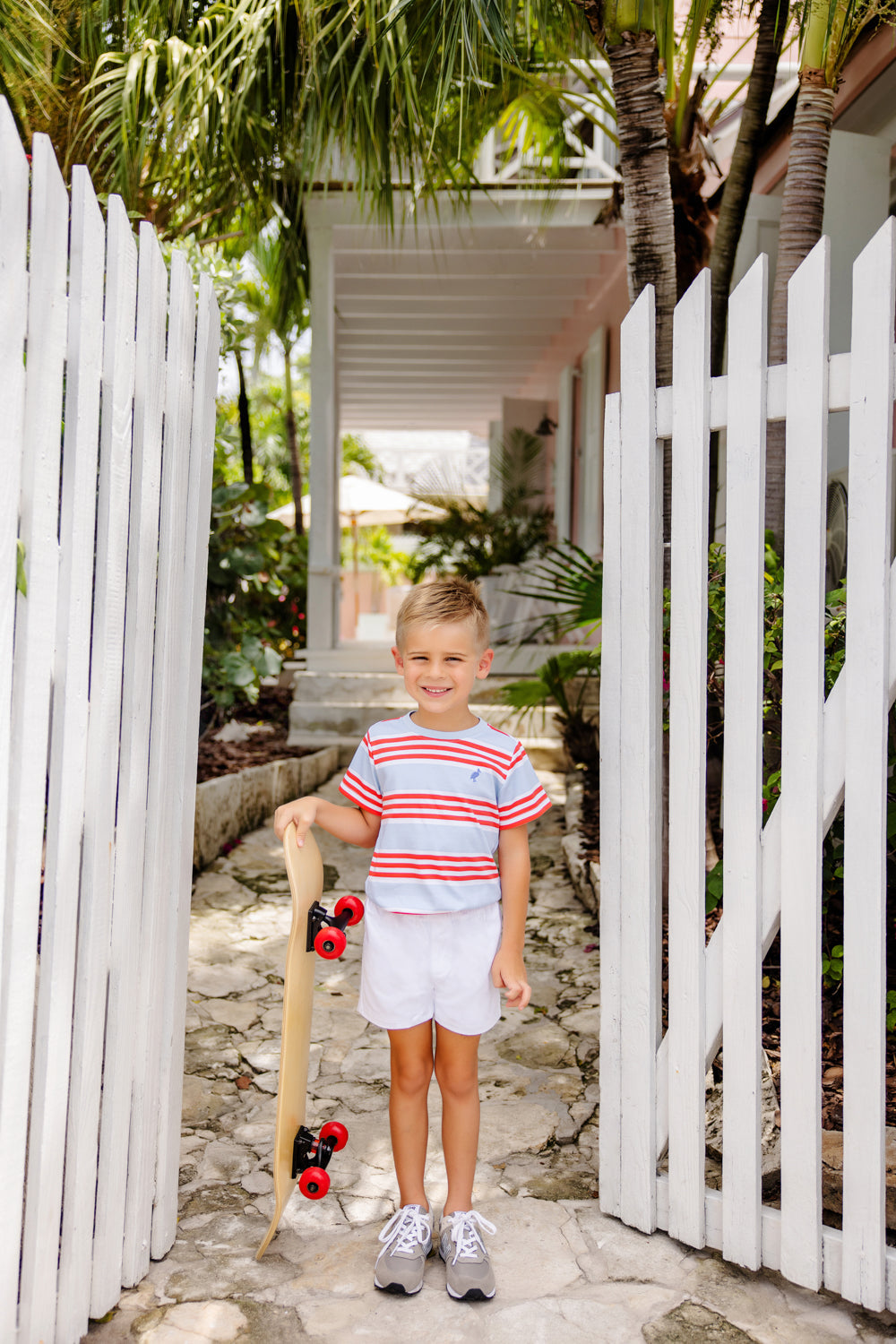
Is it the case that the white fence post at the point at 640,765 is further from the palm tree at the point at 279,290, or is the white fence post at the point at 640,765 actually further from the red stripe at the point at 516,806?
the palm tree at the point at 279,290

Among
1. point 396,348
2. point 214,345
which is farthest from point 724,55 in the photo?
point 214,345

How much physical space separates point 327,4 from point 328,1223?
163 inches

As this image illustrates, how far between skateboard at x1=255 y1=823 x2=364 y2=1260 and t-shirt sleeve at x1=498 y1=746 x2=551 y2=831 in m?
0.34

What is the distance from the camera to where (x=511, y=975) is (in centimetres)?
209

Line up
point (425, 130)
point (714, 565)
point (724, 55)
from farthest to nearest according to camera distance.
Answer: point (724, 55) → point (425, 130) → point (714, 565)

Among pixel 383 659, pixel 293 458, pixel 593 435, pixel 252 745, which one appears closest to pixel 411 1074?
pixel 252 745

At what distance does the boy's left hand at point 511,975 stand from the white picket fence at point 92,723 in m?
Result: 0.65

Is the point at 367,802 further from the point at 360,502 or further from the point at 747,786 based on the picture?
the point at 360,502

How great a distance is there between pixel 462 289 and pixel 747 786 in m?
7.50

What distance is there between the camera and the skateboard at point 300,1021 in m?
2.04

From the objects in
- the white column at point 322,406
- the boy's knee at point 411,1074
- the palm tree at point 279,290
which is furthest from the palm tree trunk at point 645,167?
the palm tree at point 279,290

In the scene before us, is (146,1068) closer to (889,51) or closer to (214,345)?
(214,345)

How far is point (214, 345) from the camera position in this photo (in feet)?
7.21

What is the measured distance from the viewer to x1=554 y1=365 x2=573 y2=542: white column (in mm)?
10250
